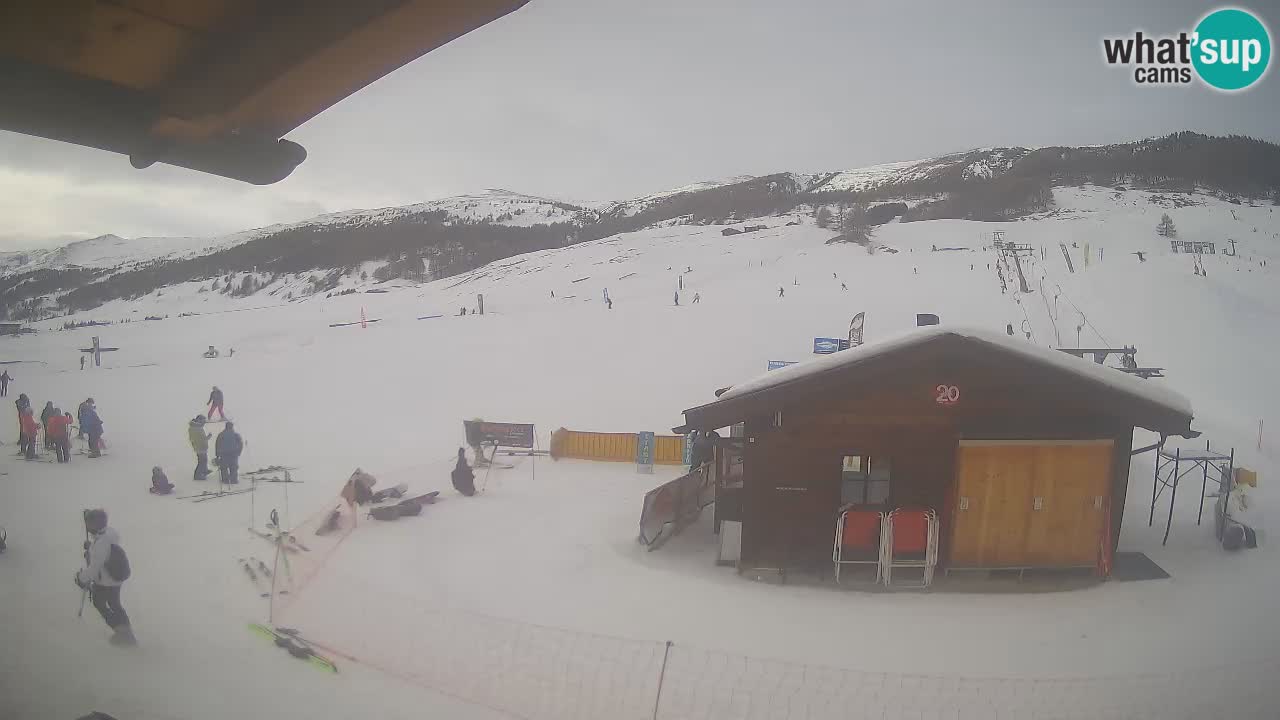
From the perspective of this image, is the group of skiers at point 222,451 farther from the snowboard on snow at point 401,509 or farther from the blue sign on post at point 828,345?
the blue sign on post at point 828,345

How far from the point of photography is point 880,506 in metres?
9.65

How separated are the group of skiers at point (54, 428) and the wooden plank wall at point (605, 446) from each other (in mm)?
9598

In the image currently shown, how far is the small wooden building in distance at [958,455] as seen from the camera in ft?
30.5

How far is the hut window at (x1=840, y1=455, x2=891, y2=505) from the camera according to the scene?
32.0 ft

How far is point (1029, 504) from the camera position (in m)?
9.43

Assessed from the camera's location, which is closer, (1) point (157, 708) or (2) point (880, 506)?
(1) point (157, 708)

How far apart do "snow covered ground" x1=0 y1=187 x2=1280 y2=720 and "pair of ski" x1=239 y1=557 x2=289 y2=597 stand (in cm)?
14

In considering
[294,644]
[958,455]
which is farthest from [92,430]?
[958,455]

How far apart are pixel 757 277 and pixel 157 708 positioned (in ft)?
131

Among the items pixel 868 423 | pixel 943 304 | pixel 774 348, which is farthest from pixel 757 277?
pixel 868 423

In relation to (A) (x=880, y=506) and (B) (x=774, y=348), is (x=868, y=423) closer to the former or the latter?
(A) (x=880, y=506)

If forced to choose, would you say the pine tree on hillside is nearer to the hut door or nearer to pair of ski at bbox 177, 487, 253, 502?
the hut door

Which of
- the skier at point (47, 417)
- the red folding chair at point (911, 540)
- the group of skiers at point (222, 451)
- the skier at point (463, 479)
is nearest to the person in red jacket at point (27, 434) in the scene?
the skier at point (47, 417)

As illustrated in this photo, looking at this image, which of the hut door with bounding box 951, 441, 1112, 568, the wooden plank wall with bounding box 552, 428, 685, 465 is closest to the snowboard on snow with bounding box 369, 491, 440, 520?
the wooden plank wall with bounding box 552, 428, 685, 465
